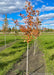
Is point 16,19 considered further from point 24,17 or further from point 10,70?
point 10,70

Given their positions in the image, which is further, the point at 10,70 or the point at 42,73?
the point at 10,70

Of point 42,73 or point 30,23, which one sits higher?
point 30,23

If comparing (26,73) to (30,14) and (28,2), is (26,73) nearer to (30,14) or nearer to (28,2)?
(30,14)

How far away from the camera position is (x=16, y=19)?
453 cm

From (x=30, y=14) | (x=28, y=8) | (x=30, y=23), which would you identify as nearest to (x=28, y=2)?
(x=28, y=8)

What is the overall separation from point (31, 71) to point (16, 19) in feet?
8.79

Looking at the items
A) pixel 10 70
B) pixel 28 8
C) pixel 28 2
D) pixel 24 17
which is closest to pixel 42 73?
pixel 10 70

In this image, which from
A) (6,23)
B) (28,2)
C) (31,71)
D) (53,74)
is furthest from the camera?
(6,23)

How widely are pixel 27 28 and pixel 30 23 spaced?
33 centimetres

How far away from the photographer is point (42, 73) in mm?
4273

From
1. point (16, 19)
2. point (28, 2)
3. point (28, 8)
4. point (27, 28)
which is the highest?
point (28, 2)

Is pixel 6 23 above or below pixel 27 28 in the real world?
above

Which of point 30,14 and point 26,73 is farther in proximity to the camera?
point 30,14

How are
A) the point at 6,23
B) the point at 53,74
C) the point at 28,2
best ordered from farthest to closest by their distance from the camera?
the point at 6,23, the point at 28,2, the point at 53,74
